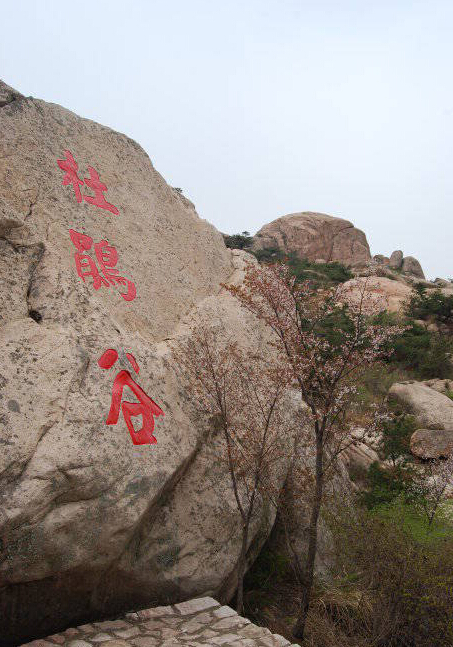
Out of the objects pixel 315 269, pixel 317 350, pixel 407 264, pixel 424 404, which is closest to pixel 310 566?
pixel 317 350

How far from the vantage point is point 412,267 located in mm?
31141

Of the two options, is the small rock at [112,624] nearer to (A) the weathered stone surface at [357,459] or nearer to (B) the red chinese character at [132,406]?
(B) the red chinese character at [132,406]

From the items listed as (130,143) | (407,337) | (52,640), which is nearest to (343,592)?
(52,640)

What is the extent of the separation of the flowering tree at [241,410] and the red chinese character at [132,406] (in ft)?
1.54

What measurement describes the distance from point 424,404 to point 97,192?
9.18 metres

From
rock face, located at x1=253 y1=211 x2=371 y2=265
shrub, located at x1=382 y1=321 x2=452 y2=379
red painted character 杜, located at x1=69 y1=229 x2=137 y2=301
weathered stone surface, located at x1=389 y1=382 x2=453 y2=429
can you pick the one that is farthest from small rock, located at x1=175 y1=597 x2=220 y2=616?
rock face, located at x1=253 y1=211 x2=371 y2=265

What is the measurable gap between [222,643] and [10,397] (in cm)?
185

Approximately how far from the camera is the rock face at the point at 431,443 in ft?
32.3

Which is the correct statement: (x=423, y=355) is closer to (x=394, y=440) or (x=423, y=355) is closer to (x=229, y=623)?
(x=394, y=440)

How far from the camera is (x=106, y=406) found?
3254 millimetres

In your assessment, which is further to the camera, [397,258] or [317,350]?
[397,258]

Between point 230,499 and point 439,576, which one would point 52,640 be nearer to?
point 230,499

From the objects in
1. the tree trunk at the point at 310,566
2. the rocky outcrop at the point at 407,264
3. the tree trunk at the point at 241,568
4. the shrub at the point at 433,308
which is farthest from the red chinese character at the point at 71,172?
the rocky outcrop at the point at 407,264

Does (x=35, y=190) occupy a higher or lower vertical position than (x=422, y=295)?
lower
